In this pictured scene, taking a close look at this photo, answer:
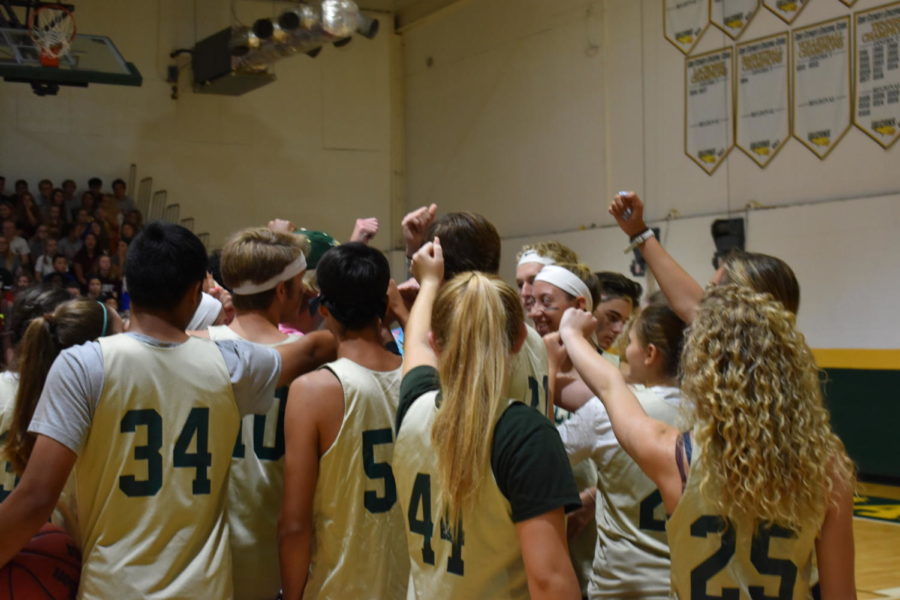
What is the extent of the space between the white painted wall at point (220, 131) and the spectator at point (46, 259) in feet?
6.45

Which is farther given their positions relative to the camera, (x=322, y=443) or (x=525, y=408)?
(x=322, y=443)

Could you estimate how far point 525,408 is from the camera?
2230mm

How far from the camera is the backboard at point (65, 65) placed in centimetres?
1189

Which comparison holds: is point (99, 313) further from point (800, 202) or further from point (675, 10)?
point (675, 10)

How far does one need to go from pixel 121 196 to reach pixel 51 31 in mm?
3785

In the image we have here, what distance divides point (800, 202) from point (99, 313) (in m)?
9.49

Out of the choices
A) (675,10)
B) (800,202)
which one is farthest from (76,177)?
(800,202)

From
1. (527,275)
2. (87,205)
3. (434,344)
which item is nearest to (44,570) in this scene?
(434,344)

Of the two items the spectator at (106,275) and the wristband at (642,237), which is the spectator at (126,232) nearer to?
the spectator at (106,275)

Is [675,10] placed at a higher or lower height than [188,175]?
higher

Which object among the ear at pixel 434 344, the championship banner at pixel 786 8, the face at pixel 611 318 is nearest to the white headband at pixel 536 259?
the face at pixel 611 318

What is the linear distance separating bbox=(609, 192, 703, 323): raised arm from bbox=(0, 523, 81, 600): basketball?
1.73 metres

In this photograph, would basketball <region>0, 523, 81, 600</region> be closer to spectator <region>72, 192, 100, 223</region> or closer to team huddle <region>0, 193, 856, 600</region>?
team huddle <region>0, 193, 856, 600</region>

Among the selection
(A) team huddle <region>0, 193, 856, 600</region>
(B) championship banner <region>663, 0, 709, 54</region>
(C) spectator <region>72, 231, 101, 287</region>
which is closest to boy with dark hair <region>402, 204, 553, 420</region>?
(A) team huddle <region>0, 193, 856, 600</region>
